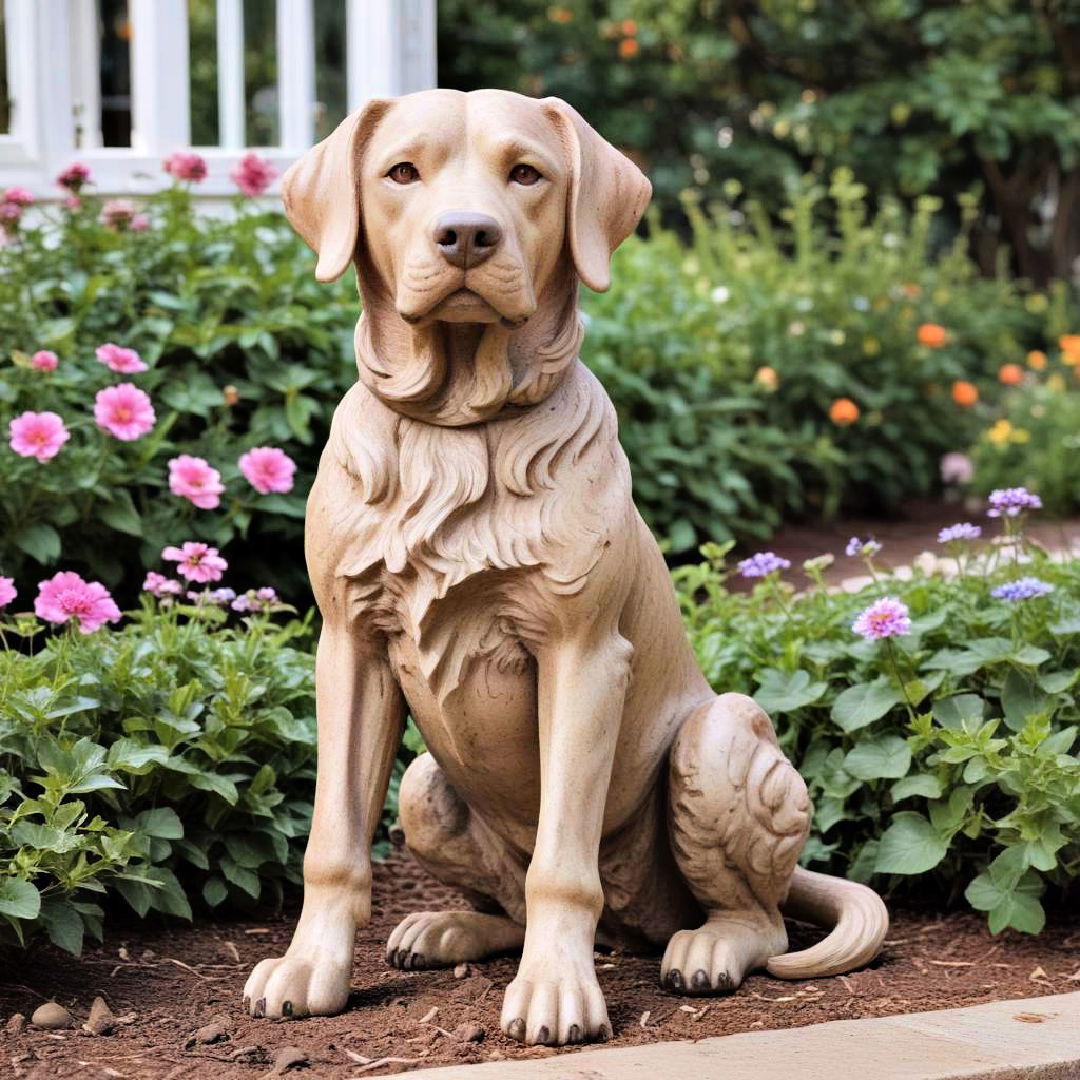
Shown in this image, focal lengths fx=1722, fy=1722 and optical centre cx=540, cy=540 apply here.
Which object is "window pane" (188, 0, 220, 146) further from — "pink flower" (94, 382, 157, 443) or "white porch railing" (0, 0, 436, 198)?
"pink flower" (94, 382, 157, 443)

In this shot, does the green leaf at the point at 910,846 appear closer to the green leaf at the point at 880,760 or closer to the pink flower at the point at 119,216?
the green leaf at the point at 880,760

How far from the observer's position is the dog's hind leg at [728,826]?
3.40 metres

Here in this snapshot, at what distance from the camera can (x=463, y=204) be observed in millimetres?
2873

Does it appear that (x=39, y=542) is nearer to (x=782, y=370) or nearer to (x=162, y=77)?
(x=162, y=77)

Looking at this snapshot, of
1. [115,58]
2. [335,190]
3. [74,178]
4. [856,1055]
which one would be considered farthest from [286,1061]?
[115,58]

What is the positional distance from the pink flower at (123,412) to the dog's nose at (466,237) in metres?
2.15

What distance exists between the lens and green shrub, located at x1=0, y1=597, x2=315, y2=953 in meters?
3.35

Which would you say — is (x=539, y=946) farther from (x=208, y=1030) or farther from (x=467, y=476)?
(x=467, y=476)

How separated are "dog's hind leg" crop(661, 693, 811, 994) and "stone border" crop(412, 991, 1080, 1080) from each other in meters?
0.36

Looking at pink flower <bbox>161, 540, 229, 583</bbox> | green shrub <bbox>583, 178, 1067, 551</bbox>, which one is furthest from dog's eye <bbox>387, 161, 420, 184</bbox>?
green shrub <bbox>583, 178, 1067, 551</bbox>

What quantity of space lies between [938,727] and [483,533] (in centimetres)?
160

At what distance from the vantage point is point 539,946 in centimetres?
306

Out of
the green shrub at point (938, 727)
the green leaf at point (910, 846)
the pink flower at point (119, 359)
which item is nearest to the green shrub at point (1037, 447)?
the green shrub at point (938, 727)

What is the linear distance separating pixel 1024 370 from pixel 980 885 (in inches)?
338
